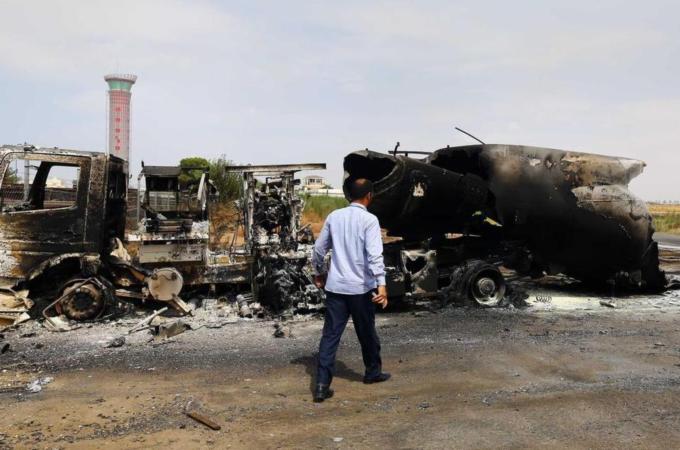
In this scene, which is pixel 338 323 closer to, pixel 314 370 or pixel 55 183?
pixel 314 370

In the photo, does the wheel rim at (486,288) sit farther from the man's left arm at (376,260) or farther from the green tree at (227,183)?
the green tree at (227,183)

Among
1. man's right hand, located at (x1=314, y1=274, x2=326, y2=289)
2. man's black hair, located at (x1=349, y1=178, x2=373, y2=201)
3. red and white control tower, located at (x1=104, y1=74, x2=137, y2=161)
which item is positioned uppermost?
red and white control tower, located at (x1=104, y1=74, x2=137, y2=161)

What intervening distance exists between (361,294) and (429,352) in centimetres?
179

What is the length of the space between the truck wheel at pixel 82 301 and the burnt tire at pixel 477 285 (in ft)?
16.2

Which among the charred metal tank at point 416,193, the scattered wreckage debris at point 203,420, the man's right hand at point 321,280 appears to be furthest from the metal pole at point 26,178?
the scattered wreckage debris at point 203,420

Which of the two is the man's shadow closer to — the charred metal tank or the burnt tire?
the charred metal tank

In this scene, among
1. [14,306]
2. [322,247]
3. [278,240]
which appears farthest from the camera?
[278,240]

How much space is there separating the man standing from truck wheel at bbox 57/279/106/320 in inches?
153

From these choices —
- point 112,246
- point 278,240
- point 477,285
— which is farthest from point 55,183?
point 477,285

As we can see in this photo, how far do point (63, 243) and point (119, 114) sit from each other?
13.1 meters

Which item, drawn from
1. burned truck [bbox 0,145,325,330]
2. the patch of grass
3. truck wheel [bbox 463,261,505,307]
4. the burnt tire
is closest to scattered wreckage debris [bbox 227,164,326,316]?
burned truck [bbox 0,145,325,330]

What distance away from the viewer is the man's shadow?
5398 mm

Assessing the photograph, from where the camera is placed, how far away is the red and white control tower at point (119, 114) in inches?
→ 755

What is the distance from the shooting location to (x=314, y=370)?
568 cm
